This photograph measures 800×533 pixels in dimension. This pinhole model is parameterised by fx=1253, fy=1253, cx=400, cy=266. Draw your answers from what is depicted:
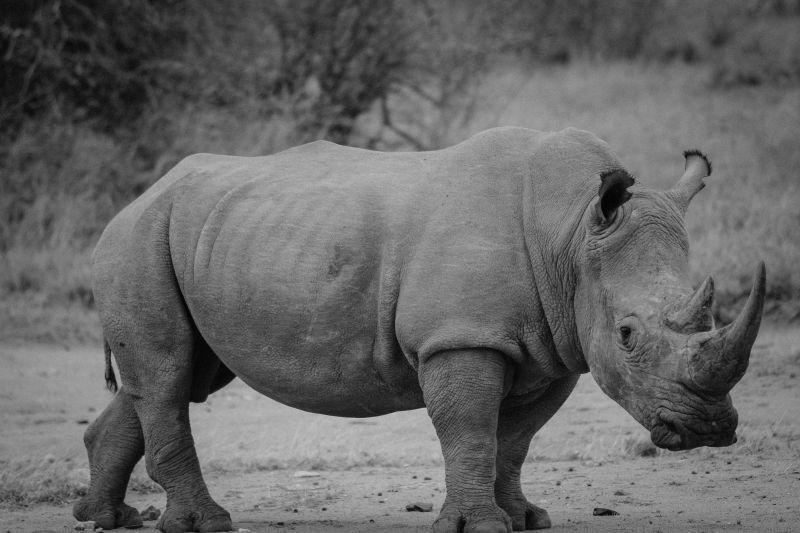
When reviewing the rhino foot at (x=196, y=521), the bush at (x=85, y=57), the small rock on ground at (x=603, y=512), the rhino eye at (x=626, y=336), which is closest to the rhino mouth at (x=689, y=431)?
the rhino eye at (x=626, y=336)

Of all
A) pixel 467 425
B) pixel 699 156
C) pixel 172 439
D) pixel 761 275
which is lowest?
pixel 172 439

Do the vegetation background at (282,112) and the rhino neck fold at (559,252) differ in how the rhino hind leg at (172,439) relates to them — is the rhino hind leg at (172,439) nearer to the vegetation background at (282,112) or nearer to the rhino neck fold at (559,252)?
the rhino neck fold at (559,252)

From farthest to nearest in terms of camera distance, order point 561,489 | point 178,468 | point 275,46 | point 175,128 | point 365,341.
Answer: point 275,46 → point 175,128 → point 561,489 → point 178,468 → point 365,341

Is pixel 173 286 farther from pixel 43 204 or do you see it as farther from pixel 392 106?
pixel 392 106

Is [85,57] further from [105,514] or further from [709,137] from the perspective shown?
[105,514]

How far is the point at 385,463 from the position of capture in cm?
746

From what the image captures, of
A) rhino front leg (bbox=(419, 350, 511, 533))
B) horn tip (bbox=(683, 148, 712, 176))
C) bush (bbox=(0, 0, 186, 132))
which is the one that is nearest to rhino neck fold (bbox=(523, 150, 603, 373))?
rhino front leg (bbox=(419, 350, 511, 533))

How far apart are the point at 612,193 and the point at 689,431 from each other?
96cm

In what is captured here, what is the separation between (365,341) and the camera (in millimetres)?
5168

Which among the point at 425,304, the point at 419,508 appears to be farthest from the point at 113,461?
the point at 425,304

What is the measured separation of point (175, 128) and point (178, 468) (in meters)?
8.41

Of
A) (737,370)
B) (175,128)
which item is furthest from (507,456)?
(175,128)

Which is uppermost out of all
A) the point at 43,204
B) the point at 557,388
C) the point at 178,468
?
the point at 557,388

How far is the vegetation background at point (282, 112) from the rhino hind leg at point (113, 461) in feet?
→ 15.2
